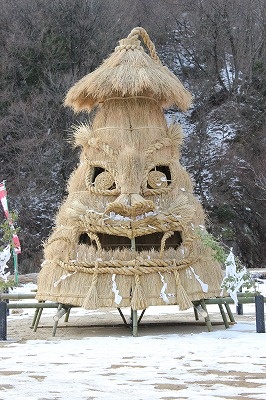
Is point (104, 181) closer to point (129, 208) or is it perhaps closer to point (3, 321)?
point (129, 208)

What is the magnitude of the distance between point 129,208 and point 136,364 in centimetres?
246

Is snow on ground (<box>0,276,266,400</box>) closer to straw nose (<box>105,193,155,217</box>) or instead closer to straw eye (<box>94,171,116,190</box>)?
straw nose (<box>105,193,155,217</box>)

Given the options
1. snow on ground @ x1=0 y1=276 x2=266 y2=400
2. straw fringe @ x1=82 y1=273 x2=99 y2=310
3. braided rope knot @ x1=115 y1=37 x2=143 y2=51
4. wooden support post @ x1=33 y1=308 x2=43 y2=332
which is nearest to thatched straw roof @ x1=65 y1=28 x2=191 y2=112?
braided rope knot @ x1=115 y1=37 x2=143 y2=51

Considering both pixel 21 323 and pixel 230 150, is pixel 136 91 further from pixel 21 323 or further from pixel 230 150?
pixel 230 150

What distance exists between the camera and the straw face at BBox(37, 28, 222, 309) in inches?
292

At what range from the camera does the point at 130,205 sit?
24.6ft

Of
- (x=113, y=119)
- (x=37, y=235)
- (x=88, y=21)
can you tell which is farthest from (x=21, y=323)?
(x=88, y=21)

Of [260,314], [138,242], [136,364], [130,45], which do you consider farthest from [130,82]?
[136,364]

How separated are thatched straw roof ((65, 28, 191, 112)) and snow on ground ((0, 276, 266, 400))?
2882 mm

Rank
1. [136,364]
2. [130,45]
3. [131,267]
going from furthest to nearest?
[130,45], [131,267], [136,364]

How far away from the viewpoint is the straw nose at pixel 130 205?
7.47m

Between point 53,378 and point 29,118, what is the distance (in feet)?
81.9

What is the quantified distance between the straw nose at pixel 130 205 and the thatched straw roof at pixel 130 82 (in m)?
1.34

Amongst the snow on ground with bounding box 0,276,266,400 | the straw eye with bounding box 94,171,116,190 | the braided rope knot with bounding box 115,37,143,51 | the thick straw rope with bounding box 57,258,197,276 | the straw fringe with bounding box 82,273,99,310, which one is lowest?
the snow on ground with bounding box 0,276,266,400
